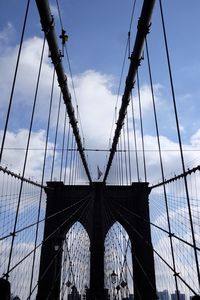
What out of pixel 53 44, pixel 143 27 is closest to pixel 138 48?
pixel 143 27

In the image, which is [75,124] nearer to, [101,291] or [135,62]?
[135,62]

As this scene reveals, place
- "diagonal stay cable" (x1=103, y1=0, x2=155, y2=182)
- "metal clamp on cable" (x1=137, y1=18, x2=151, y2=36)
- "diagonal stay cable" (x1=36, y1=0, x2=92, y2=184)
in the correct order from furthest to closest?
"metal clamp on cable" (x1=137, y1=18, x2=151, y2=36) → "diagonal stay cable" (x1=103, y1=0, x2=155, y2=182) → "diagonal stay cable" (x1=36, y1=0, x2=92, y2=184)

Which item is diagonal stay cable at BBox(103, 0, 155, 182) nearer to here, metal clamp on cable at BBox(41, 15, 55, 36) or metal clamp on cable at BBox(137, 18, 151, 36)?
metal clamp on cable at BBox(137, 18, 151, 36)

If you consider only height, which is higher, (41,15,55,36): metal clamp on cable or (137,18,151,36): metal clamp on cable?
(137,18,151,36): metal clamp on cable

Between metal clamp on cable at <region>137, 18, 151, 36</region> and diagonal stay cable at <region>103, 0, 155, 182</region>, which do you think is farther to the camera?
metal clamp on cable at <region>137, 18, 151, 36</region>

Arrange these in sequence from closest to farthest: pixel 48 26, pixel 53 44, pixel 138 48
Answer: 1. pixel 48 26
2. pixel 53 44
3. pixel 138 48

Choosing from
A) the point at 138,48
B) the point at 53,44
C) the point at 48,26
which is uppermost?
the point at 138,48

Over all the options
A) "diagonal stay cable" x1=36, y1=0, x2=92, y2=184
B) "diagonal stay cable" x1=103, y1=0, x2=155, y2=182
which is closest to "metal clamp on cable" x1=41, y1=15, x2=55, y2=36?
"diagonal stay cable" x1=36, y1=0, x2=92, y2=184

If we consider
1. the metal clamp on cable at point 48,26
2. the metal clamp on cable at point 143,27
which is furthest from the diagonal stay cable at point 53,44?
the metal clamp on cable at point 143,27

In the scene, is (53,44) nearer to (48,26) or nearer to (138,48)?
(48,26)

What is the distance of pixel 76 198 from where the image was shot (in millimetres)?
22266

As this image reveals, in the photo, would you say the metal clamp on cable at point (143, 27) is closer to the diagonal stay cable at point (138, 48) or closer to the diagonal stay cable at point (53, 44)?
the diagonal stay cable at point (138, 48)

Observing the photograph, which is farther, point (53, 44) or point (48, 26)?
point (53, 44)

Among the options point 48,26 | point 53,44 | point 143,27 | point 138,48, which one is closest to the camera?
point 48,26
